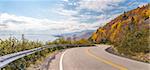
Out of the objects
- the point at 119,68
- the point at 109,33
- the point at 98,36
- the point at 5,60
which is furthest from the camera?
the point at 98,36

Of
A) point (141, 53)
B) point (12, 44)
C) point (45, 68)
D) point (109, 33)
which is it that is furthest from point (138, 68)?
point (109, 33)

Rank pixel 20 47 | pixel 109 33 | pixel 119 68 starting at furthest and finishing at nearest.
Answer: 1. pixel 109 33
2. pixel 20 47
3. pixel 119 68

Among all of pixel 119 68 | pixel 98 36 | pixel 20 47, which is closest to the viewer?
pixel 119 68

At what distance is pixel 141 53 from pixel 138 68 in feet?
40.4

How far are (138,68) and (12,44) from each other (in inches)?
280

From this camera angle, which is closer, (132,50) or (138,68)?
(138,68)

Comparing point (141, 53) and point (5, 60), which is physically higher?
point (5, 60)

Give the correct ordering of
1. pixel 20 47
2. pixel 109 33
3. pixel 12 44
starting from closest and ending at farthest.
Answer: pixel 12 44
pixel 20 47
pixel 109 33

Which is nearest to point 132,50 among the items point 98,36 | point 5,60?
point 5,60

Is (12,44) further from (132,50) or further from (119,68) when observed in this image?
(132,50)

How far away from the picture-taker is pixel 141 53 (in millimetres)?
29328

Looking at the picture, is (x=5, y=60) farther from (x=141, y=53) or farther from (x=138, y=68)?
(x=141, y=53)

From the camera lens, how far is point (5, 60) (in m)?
12.4

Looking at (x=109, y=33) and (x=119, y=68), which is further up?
(x=119, y=68)
